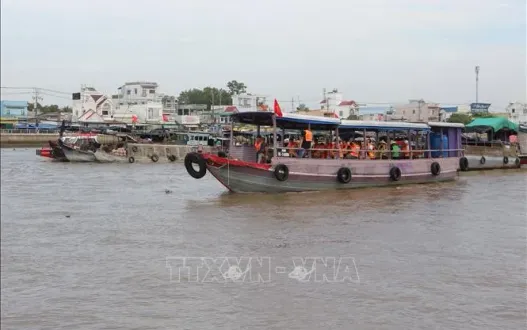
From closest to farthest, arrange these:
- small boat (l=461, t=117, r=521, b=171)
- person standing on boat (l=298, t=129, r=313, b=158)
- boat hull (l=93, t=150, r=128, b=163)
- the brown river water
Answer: the brown river water
person standing on boat (l=298, t=129, r=313, b=158)
small boat (l=461, t=117, r=521, b=171)
boat hull (l=93, t=150, r=128, b=163)

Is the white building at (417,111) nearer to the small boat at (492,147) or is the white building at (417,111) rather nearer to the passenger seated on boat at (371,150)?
the small boat at (492,147)

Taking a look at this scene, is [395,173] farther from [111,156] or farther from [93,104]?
[93,104]

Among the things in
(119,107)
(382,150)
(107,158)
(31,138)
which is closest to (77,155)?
(107,158)

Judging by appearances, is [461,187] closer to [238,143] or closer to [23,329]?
[238,143]

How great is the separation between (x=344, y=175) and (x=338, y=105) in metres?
47.7

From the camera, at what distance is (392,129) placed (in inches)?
684

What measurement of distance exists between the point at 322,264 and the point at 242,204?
541 centimetres

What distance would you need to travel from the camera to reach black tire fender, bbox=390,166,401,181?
16.8 m

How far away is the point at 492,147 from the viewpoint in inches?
1037

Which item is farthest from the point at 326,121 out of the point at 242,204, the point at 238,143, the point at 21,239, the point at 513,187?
the point at 21,239

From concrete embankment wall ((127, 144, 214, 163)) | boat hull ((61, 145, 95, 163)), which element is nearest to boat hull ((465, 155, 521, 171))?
concrete embankment wall ((127, 144, 214, 163))

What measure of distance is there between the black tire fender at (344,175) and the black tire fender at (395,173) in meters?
1.82

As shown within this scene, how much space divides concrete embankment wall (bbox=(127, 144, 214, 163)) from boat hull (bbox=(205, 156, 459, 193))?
47.7 feet

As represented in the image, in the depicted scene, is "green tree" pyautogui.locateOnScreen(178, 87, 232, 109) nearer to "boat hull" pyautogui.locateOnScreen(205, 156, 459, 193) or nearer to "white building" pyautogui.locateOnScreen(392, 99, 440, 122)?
"white building" pyautogui.locateOnScreen(392, 99, 440, 122)
